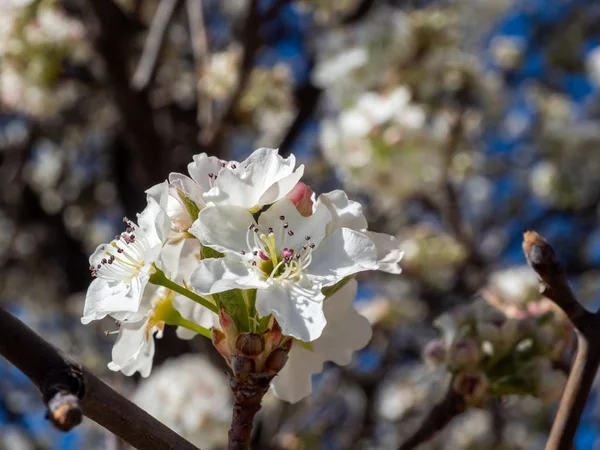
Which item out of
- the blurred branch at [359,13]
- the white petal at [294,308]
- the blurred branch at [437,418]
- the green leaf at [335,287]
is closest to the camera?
the white petal at [294,308]

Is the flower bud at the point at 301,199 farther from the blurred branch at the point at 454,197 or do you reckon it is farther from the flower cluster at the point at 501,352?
the blurred branch at the point at 454,197

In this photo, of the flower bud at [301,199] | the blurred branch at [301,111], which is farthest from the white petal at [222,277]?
the blurred branch at [301,111]

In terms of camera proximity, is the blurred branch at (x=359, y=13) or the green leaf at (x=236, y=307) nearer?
the green leaf at (x=236, y=307)

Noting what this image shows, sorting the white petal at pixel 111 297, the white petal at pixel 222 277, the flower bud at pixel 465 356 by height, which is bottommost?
the flower bud at pixel 465 356

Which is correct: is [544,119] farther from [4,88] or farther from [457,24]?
[4,88]

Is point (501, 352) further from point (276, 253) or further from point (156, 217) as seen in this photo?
point (156, 217)

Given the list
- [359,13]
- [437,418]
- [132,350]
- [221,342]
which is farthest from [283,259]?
[359,13]

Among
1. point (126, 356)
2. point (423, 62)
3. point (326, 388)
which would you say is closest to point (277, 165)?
point (126, 356)
